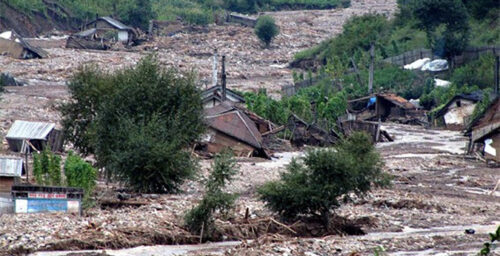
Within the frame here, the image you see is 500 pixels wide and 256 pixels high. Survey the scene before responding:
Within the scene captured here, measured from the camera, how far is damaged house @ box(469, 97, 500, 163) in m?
36.4

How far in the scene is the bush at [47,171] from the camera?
24925 millimetres

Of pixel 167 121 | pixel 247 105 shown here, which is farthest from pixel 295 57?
pixel 167 121

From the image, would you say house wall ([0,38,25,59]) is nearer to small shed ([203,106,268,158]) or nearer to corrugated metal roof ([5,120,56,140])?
small shed ([203,106,268,158])

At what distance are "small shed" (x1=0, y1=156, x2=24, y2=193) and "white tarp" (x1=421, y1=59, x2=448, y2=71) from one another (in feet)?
132

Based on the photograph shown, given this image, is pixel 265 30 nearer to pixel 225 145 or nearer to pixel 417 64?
pixel 417 64

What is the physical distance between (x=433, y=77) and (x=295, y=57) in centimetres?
1520

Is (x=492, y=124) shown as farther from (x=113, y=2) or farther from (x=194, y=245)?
(x=113, y=2)

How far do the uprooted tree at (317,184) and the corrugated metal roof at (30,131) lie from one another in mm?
11653

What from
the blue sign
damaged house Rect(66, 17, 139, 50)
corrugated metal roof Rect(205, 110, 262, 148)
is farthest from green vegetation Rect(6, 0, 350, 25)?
the blue sign

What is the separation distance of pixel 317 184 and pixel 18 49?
43.5 m

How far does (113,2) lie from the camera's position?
85.8 metres

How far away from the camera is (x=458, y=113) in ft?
167

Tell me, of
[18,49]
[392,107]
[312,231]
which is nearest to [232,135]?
[312,231]

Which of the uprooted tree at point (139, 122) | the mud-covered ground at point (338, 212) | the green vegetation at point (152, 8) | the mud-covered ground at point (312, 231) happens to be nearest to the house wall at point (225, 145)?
the mud-covered ground at point (338, 212)
